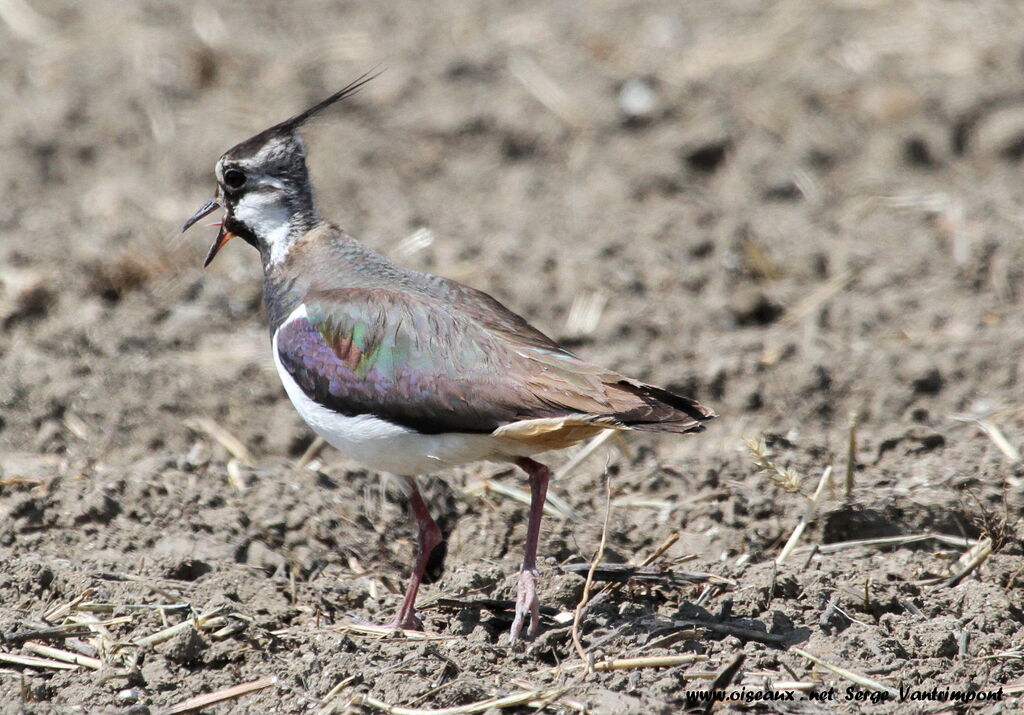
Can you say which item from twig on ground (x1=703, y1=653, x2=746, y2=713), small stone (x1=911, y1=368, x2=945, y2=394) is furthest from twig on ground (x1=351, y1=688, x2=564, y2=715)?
small stone (x1=911, y1=368, x2=945, y2=394)

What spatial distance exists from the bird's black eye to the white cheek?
6 centimetres

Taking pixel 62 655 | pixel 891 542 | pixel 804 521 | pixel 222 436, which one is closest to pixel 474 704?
pixel 62 655

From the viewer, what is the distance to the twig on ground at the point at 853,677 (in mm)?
4441

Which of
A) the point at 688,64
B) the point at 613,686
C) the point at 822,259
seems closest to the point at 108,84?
the point at 688,64

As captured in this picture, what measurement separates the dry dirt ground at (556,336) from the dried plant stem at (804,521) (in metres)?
0.03

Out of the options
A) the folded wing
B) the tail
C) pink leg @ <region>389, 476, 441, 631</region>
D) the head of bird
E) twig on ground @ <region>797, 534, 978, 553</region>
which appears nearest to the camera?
the tail

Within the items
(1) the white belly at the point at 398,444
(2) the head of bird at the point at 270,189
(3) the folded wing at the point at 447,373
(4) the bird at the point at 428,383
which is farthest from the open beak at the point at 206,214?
(1) the white belly at the point at 398,444

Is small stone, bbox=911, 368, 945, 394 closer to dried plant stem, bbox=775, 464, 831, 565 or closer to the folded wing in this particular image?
dried plant stem, bbox=775, 464, 831, 565

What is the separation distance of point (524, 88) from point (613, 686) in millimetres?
6552

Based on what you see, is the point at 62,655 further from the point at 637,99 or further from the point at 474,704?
the point at 637,99

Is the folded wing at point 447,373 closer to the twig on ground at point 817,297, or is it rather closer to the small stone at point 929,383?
the small stone at point 929,383

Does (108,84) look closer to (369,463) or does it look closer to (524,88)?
(524,88)

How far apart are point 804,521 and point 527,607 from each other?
4.78 ft

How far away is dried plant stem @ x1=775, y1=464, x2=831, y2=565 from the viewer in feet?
18.0
